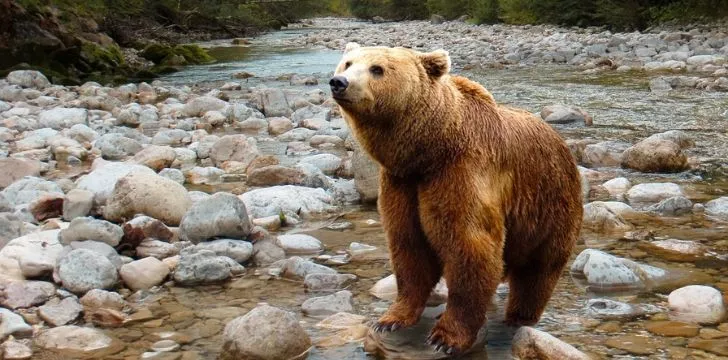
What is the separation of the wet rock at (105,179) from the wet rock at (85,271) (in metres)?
1.69

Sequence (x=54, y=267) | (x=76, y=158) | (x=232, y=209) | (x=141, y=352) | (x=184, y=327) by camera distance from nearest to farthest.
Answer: (x=141, y=352)
(x=184, y=327)
(x=54, y=267)
(x=232, y=209)
(x=76, y=158)

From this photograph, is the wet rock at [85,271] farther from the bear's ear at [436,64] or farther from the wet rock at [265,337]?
the bear's ear at [436,64]

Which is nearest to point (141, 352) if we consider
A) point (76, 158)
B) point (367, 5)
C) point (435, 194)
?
point (435, 194)

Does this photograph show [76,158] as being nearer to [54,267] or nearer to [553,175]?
[54,267]

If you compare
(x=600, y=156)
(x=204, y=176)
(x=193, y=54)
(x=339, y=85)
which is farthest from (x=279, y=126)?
(x=193, y=54)

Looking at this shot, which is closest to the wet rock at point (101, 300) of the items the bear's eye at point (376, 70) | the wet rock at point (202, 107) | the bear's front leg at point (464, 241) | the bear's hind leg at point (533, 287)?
the bear's front leg at point (464, 241)

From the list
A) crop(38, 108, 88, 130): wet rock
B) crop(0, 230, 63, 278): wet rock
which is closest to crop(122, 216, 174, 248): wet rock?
crop(0, 230, 63, 278): wet rock

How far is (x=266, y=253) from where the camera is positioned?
580 cm

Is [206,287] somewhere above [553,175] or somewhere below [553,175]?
below

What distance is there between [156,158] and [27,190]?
1.86m

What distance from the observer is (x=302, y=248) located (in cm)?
605

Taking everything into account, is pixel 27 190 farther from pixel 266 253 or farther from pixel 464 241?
pixel 464 241

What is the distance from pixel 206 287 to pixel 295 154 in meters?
4.90

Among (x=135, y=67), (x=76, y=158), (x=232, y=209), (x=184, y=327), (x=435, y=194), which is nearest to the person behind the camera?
(x=435, y=194)
